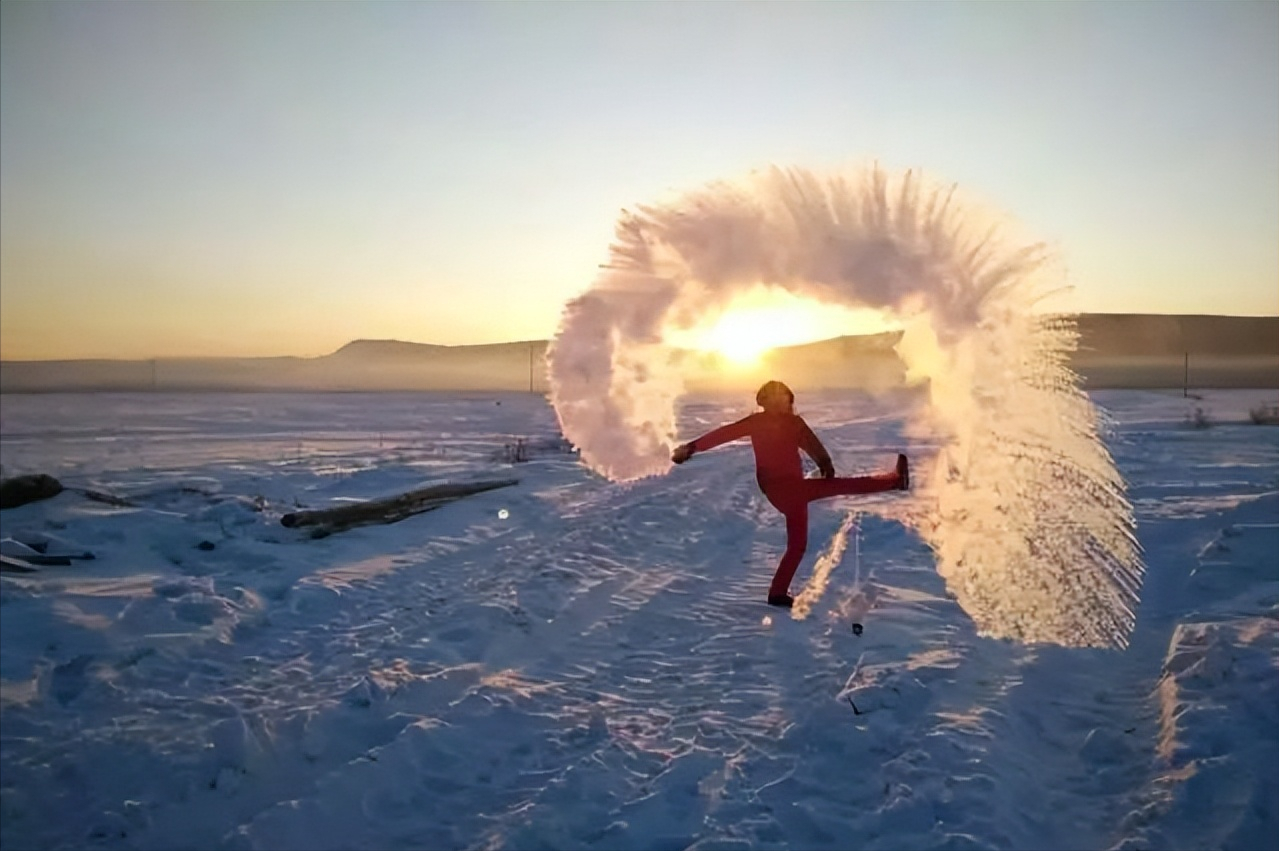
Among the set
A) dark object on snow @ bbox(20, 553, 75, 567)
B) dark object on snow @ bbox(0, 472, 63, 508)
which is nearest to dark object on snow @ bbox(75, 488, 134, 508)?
dark object on snow @ bbox(0, 472, 63, 508)

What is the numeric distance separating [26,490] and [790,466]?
13.1m

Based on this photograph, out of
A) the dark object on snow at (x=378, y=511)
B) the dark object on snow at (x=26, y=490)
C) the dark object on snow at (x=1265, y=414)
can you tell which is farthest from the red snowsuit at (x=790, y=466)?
the dark object on snow at (x=1265, y=414)

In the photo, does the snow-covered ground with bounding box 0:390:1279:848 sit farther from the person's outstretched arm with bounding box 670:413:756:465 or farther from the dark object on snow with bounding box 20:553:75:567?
the person's outstretched arm with bounding box 670:413:756:465

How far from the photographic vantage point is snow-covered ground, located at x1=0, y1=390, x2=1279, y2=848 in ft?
17.6

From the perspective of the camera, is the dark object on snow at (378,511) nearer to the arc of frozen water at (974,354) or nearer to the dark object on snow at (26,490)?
the dark object on snow at (26,490)

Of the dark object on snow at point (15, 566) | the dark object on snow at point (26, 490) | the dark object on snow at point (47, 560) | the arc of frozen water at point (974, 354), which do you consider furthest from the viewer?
the dark object on snow at point (26, 490)

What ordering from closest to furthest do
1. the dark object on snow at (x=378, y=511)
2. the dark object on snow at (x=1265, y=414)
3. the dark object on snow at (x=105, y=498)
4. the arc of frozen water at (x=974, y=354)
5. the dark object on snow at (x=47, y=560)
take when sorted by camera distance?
the arc of frozen water at (x=974, y=354) → the dark object on snow at (x=47, y=560) → the dark object on snow at (x=378, y=511) → the dark object on snow at (x=105, y=498) → the dark object on snow at (x=1265, y=414)

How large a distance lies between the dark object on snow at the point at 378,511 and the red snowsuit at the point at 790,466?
22.7ft

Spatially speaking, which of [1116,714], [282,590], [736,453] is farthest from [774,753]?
[736,453]

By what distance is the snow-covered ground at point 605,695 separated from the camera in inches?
211

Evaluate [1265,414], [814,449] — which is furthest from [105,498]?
[1265,414]

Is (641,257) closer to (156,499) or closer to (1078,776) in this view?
(1078,776)

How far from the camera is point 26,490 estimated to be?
15.2 meters

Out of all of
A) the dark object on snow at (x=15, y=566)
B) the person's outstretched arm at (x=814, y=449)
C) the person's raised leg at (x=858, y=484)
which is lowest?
the dark object on snow at (x=15, y=566)
